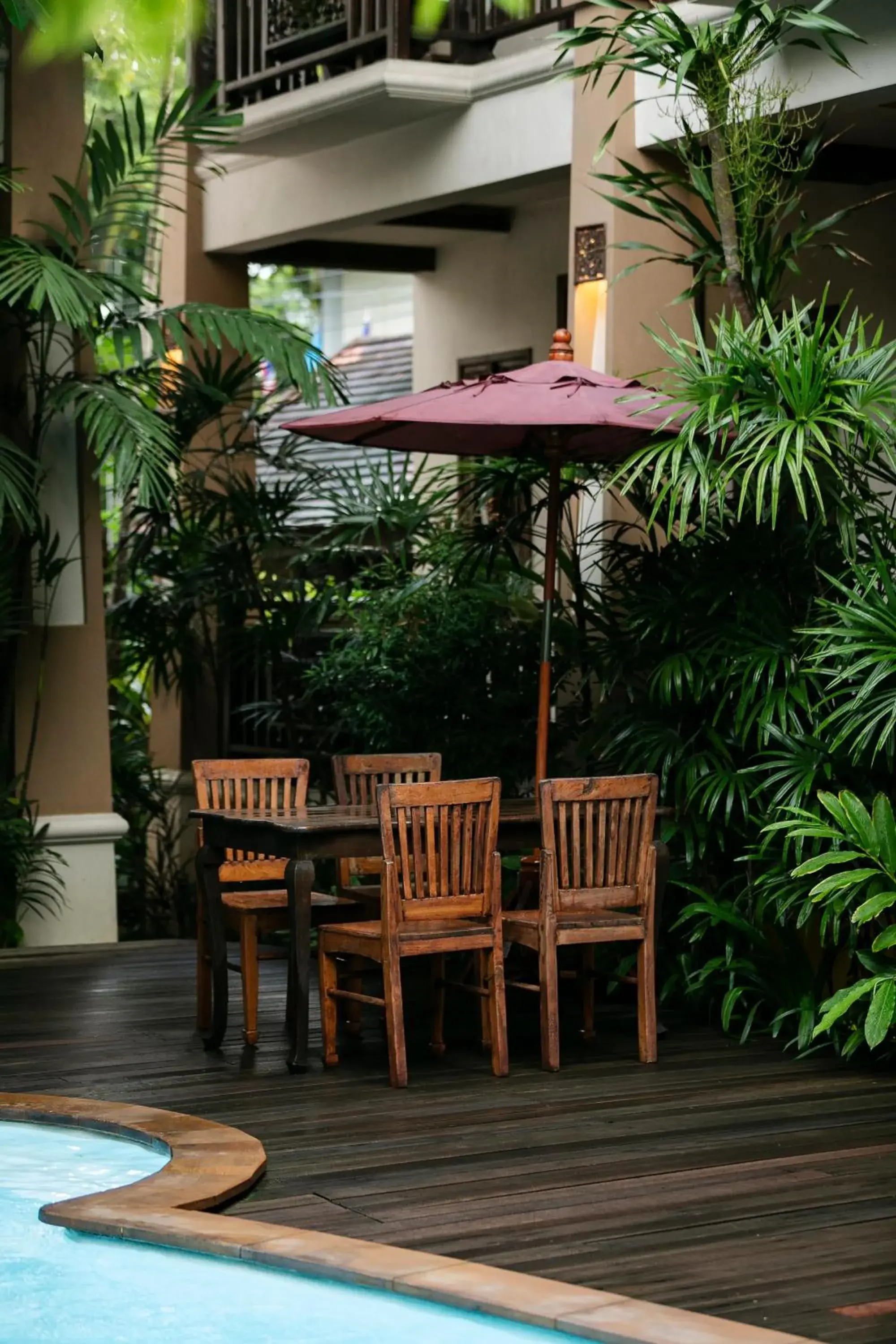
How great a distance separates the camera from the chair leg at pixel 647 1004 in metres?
6.67

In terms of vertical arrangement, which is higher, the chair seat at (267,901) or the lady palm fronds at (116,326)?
the lady palm fronds at (116,326)

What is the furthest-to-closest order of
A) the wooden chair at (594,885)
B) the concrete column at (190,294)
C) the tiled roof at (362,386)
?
1. the tiled roof at (362,386)
2. the concrete column at (190,294)
3. the wooden chair at (594,885)

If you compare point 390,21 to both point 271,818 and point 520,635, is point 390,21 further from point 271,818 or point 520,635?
point 271,818

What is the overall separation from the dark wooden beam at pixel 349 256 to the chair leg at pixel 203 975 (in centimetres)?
735

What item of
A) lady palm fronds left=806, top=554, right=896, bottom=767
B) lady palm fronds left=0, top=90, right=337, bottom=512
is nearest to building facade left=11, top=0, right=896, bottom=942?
lady palm fronds left=0, top=90, right=337, bottom=512

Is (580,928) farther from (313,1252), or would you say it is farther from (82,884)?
(82,884)

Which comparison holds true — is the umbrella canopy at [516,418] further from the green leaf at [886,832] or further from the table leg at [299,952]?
the table leg at [299,952]

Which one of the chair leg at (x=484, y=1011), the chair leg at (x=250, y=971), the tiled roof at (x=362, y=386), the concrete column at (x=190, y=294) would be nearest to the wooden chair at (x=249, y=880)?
the chair leg at (x=250, y=971)

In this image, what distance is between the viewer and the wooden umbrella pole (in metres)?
7.73

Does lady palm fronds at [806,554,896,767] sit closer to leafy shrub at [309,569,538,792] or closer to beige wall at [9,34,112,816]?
leafy shrub at [309,569,538,792]

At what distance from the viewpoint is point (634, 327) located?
30.4 feet

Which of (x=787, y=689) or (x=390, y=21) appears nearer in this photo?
(x=787, y=689)

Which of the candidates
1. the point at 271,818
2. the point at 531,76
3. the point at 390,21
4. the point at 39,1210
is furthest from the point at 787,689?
the point at 390,21

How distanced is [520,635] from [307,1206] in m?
4.73
